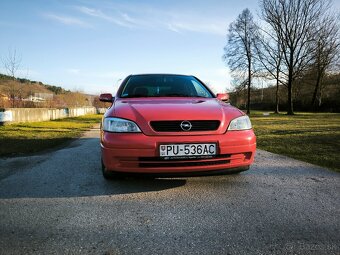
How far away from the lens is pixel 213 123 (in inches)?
139

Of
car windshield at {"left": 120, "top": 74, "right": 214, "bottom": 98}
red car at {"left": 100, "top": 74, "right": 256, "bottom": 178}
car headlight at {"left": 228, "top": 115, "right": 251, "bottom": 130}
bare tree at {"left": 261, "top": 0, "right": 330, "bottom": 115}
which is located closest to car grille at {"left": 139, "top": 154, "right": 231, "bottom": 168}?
red car at {"left": 100, "top": 74, "right": 256, "bottom": 178}

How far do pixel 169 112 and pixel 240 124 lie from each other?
2.82 feet

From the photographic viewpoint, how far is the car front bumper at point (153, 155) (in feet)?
10.7

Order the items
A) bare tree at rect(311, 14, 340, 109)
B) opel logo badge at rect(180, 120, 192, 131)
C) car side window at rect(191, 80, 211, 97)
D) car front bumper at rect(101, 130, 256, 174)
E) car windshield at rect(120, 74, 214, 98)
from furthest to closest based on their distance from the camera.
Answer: bare tree at rect(311, 14, 340, 109)
car side window at rect(191, 80, 211, 97)
car windshield at rect(120, 74, 214, 98)
opel logo badge at rect(180, 120, 192, 131)
car front bumper at rect(101, 130, 256, 174)

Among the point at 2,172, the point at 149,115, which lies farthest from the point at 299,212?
the point at 2,172

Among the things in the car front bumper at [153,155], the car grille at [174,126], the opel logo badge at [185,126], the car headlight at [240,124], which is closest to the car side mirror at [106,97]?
the car front bumper at [153,155]

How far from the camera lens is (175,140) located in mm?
3293

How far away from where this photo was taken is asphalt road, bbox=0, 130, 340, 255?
2178 mm

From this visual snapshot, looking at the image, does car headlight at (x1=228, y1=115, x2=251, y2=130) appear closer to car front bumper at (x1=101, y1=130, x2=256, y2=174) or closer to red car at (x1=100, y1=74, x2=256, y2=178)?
red car at (x1=100, y1=74, x2=256, y2=178)

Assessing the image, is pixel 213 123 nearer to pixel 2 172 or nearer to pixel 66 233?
pixel 66 233

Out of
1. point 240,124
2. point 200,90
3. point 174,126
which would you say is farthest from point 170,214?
point 200,90

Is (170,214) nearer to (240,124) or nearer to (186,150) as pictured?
(186,150)

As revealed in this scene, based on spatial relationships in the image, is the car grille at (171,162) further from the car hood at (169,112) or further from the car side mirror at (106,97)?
the car side mirror at (106,97)

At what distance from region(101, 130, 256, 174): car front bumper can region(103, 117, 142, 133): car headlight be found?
2.4 inches
